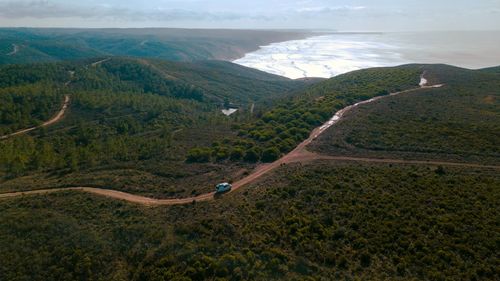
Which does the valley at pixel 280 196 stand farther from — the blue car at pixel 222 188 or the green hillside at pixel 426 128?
the blue car at pixel 222 188

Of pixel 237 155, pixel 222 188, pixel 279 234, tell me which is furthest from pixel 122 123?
pixel 279 234

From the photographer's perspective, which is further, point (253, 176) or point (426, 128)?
point (426, 128)

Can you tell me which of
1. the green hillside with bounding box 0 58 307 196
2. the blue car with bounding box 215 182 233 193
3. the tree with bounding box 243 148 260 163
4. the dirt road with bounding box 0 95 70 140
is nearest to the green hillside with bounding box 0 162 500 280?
the blue car with bounding box 215 182 233 193

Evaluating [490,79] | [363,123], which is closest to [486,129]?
[363,123]

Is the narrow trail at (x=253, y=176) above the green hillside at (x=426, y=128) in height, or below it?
below

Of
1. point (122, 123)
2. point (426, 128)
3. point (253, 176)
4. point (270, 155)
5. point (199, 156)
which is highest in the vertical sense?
point (426, 128)

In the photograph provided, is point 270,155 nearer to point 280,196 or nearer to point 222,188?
point 222,188

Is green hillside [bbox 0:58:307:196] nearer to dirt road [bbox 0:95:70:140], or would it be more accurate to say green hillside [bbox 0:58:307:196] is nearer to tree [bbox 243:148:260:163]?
dirt road [bbox 0:95:70:140]

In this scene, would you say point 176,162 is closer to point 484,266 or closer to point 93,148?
point 93,148

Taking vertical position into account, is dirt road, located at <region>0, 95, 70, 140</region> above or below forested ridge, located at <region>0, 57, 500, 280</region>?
below

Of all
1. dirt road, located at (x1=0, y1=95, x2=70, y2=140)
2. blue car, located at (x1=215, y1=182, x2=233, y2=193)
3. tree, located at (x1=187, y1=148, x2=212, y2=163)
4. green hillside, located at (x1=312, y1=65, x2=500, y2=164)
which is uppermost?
green hillside, located at (x1=312, y1=65, x2=500, y2=164)

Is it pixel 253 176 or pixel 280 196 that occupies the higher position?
pixel 280 196

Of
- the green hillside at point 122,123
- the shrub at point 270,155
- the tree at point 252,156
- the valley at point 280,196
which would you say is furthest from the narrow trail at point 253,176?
the tree at point 252,156
